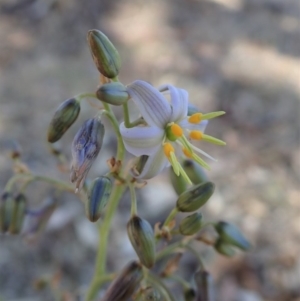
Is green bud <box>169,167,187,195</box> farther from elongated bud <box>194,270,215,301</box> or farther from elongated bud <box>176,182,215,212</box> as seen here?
elongated bud <box>194,270,215,301</box>

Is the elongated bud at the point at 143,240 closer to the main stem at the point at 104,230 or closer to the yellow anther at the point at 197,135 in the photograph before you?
the main stem at the point at 104,230

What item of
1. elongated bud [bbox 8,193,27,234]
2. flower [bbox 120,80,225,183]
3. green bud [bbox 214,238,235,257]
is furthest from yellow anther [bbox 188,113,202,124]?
elongated bud [bbox 8,193,27,234]

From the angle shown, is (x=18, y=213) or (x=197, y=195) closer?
(x=197, y=195)

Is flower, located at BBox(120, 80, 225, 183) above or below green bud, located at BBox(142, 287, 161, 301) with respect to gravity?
above

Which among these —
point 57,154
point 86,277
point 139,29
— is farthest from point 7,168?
point 139,29

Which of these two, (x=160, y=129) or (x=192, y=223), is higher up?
(x=160, y=129)

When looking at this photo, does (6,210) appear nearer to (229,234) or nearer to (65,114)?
(65,114)

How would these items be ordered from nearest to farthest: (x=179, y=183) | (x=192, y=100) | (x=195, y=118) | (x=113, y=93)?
(x=113, y=93) < (x=195, y=118) < (x=179, y=183) < (x=192, y=100)

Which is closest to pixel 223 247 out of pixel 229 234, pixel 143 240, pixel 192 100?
pixel 229 234
